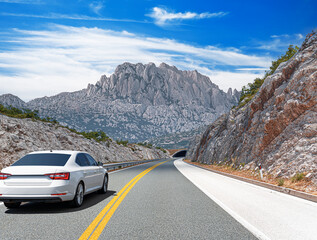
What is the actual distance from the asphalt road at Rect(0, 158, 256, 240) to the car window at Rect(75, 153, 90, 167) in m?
1.19

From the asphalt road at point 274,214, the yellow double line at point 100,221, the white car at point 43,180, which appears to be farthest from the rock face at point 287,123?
the white car at point 43,180

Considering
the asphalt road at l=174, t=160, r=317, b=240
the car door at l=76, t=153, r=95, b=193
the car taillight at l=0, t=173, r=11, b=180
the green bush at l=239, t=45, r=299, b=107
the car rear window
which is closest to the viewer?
the asphalt road at l=174, t=160, r=317, b=240

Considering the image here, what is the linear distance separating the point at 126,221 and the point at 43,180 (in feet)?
7.84

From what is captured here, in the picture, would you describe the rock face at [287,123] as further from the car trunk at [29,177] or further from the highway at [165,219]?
the car trunk at [29,177]

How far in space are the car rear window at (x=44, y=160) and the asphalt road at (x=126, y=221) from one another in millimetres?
1208

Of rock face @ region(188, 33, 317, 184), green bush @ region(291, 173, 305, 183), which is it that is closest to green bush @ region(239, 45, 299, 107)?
rock face @ region(188, 33, 317, 184)

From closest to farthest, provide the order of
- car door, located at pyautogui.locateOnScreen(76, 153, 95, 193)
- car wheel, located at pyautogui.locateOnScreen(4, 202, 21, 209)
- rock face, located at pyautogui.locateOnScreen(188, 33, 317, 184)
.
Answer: car wheel, located at pyautogui.locateOnScreen(4, 202, 21, 209) → car door, located at pyautogui.locateOnScreen(76, 153, 95, 193) → rock face, located at pyautogui.locateOnScreen(188, 33, 317, 184)

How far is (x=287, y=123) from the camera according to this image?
17969 mm

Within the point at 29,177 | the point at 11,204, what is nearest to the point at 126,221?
the point at 29,177

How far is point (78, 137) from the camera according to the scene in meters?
47.9

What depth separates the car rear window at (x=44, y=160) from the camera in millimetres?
7980

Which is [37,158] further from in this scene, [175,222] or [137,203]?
[175,222]

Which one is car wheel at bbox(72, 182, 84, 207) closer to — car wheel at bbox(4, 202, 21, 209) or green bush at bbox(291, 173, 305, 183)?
car wheel at bbox(4, 202, 21, 209)

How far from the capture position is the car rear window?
798cm
